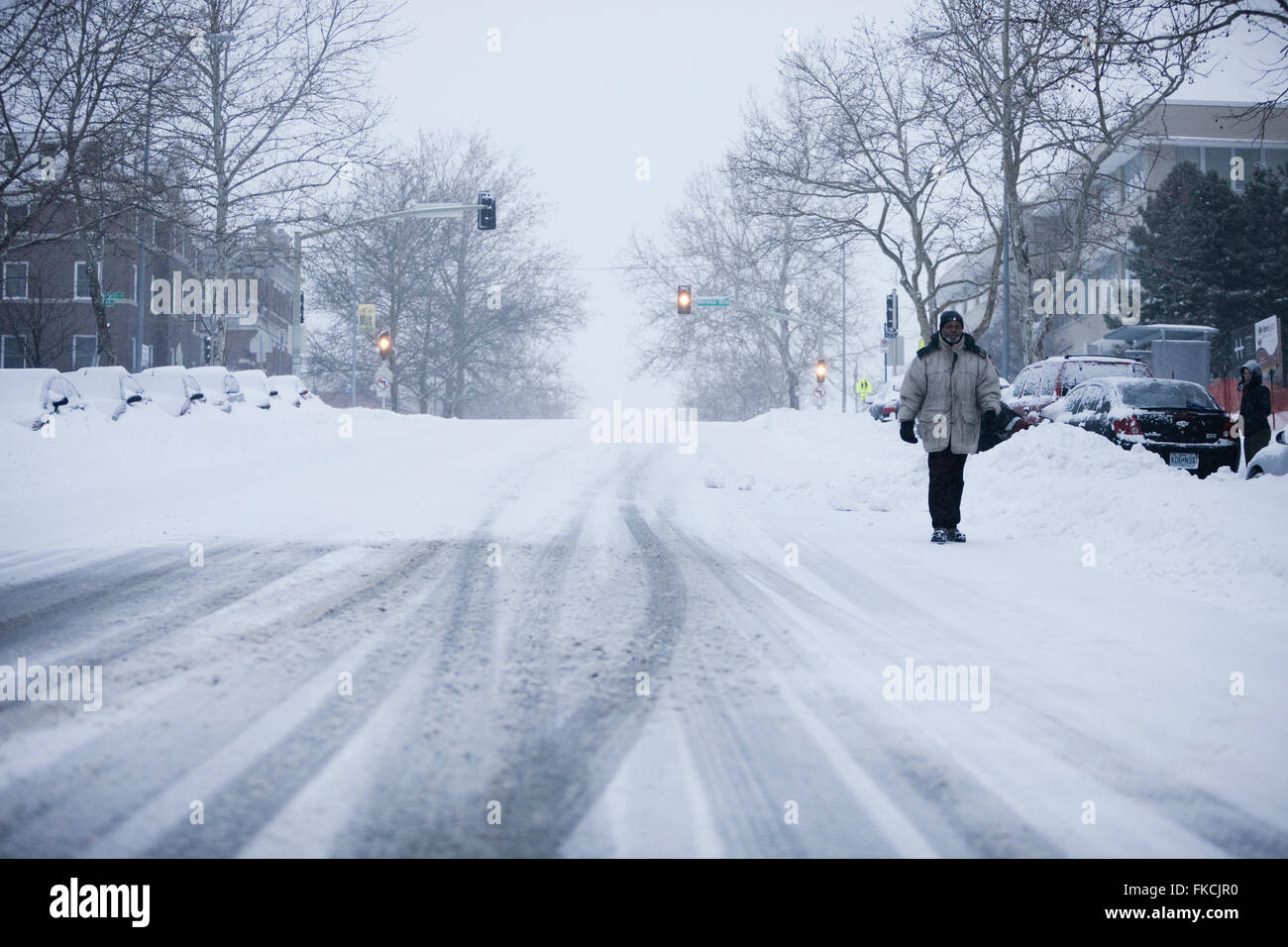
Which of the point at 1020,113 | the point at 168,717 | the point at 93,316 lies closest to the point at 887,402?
the point at 1020,113

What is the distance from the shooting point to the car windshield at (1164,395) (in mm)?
16516

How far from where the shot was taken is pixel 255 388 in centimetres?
2364

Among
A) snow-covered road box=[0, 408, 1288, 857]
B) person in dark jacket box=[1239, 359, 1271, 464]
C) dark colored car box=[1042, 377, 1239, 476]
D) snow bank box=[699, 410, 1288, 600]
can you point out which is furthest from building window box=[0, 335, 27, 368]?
person in dark jacket box=[1239, 359, 1271, 464]

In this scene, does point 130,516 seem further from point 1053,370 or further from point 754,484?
point 1053,370

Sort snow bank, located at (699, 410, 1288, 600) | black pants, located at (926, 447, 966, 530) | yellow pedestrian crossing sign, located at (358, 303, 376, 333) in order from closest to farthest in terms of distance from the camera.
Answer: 1. snow bank, located at (699, 410, 1288, 600)
2. black pants, located at (926, 447, 966, 530)
3. yellow pedestrian crossing sign, located at (358, 303, 376, 333)

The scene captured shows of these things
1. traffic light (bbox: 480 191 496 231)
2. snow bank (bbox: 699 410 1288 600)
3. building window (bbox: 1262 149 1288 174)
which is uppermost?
building window (bbox: 1262 149 1288 174)

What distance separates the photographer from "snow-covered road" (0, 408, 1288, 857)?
3.10 m

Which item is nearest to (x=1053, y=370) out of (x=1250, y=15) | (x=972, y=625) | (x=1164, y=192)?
(x=1250, y=15)

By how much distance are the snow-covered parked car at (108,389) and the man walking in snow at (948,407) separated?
13.2 m

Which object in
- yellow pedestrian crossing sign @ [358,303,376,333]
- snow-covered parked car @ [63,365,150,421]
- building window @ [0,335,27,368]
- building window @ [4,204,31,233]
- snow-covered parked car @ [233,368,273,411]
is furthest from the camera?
building window @ [0,335,27,368]

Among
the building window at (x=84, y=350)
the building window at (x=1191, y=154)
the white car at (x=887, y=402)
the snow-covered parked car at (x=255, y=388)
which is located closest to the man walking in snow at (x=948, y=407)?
the snow-covered parked car at (x=255, y=388)

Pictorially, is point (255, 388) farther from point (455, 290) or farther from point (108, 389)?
point (455, 290)

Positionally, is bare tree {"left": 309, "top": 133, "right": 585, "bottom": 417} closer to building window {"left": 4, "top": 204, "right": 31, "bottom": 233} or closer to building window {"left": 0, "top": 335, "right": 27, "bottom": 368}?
building window {"left": 0, "top": 335, "right": 27, "bottom": 368}

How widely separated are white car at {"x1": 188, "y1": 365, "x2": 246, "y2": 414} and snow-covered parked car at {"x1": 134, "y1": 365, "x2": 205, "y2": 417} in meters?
0.38
